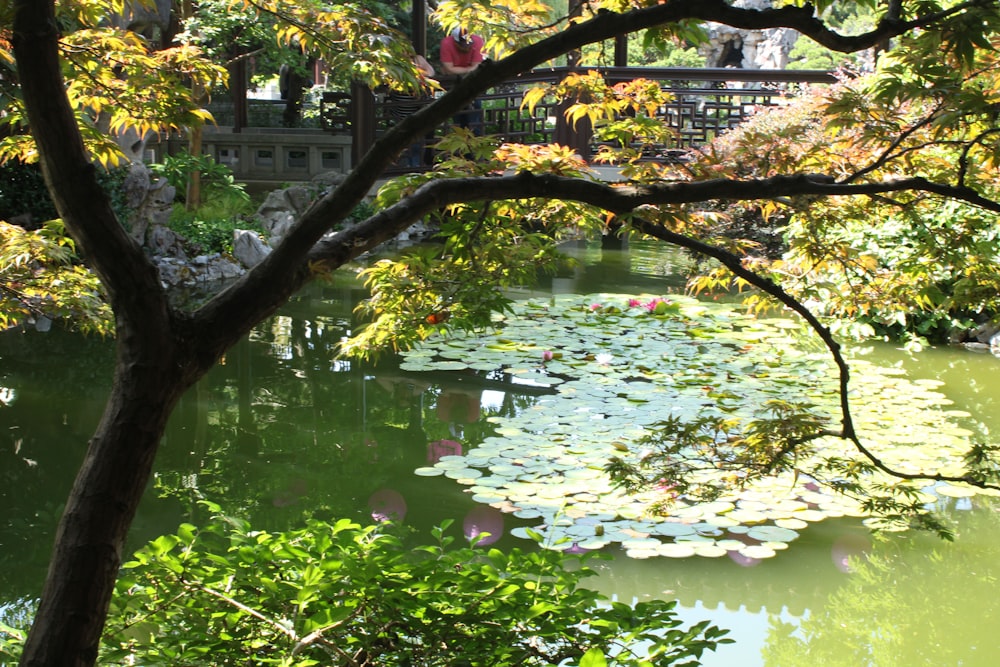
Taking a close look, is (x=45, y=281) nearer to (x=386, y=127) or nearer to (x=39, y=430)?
(x=39, y=430)

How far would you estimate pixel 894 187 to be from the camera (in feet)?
5.31

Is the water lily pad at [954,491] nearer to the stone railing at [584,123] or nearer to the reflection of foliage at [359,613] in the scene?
the reflection of foliage at [359,613]

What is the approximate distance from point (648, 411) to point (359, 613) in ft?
10.2

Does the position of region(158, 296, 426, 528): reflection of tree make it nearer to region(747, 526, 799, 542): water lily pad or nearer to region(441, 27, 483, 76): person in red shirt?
region(747, 526, 799, 542): water lily pad

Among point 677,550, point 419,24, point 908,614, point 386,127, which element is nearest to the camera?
point 908,614

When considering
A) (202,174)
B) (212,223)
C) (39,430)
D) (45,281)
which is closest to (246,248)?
(212,223)

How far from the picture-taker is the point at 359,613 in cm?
178

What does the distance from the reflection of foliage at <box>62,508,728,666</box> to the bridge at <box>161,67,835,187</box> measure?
7587 mm

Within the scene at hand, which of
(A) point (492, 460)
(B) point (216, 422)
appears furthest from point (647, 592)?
(B) point (216, 422)

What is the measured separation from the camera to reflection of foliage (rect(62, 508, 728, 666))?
176 cm

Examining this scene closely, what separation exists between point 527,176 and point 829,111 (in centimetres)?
68

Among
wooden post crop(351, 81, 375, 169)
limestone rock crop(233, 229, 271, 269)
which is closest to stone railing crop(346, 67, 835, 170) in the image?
wooden post crop(351, 81, 375, 169)

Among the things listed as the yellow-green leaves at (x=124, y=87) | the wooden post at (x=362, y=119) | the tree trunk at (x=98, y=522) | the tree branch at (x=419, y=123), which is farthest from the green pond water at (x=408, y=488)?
the wooden post at (x=362, y=119)

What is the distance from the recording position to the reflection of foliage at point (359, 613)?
176 cm
